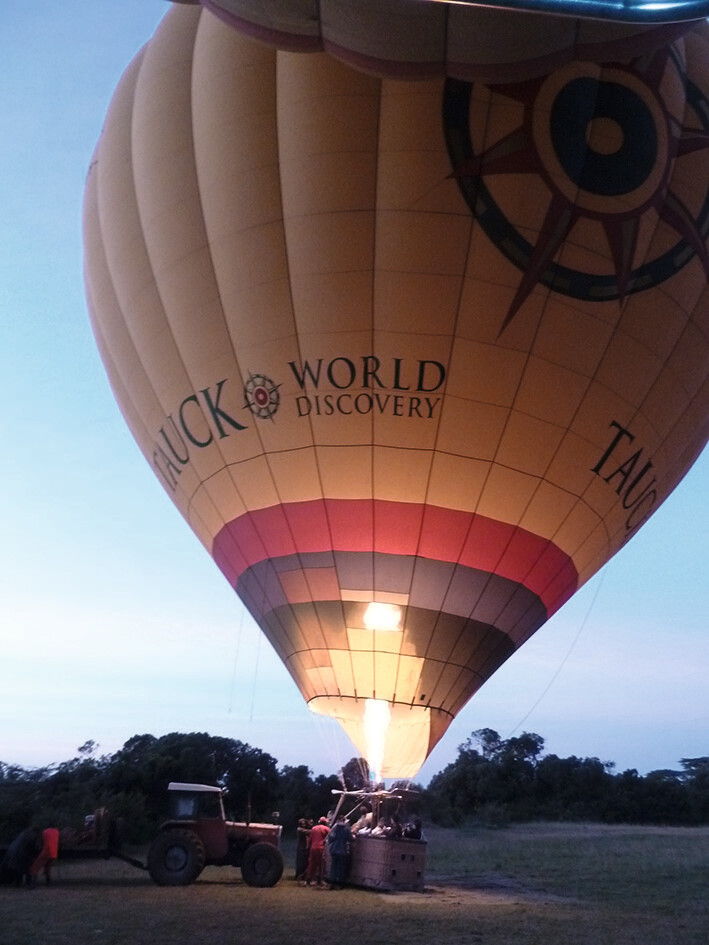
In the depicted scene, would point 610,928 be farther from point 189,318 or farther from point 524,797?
point 524,797

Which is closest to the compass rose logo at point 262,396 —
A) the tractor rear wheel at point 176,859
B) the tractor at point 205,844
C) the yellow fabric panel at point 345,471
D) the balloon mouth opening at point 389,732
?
the yellow fabric panel at point 345,471

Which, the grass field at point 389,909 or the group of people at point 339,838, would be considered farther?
the group of people at point 339,838

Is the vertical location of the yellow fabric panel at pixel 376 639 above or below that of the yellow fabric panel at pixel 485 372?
below

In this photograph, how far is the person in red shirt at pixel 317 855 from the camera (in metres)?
9.42

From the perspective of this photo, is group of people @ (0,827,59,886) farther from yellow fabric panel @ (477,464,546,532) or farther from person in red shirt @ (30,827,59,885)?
yellow fabric panel @ (477,464,546,532)

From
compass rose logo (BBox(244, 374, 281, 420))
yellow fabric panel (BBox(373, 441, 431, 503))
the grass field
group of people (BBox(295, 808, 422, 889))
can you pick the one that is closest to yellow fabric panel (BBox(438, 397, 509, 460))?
yellow fabric panel (BBox(373, 441, 431, 503))

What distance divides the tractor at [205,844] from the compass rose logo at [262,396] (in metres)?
3.75

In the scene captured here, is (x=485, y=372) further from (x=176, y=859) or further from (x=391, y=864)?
(x=176, y=859)

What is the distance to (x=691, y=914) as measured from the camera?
772cm

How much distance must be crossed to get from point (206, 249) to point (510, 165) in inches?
105

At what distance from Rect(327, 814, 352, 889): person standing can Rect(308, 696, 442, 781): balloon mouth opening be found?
0.53 meters

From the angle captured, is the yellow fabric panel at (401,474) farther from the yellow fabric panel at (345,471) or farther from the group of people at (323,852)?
the group of people at (323,852)

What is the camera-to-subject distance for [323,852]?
30.9ft

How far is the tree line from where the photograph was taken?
15998 mm
